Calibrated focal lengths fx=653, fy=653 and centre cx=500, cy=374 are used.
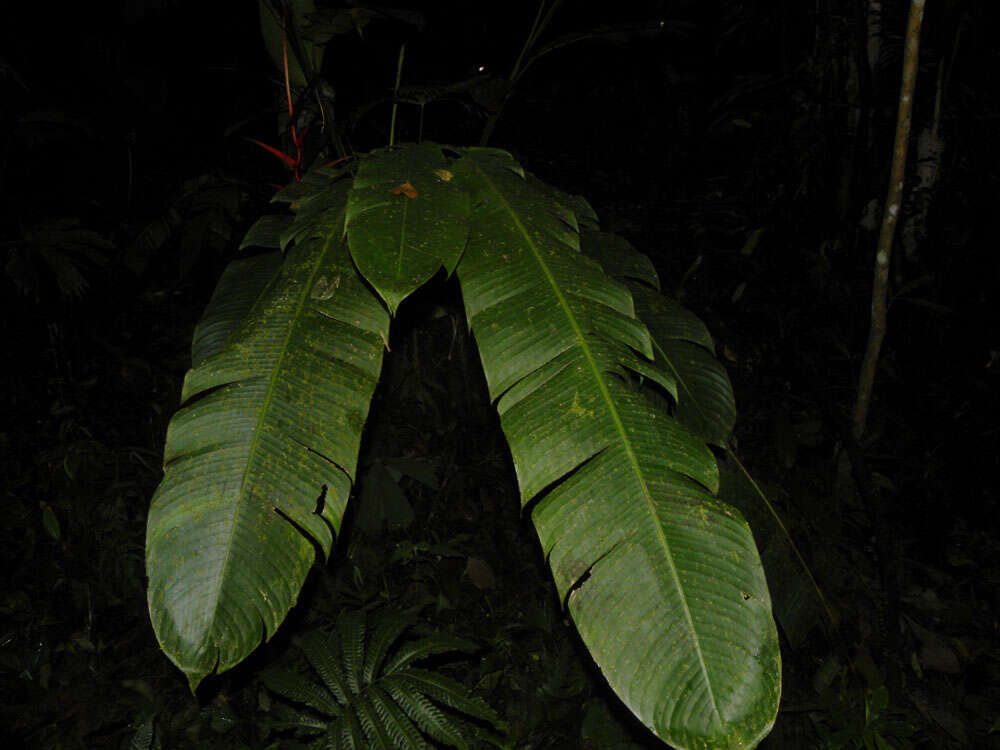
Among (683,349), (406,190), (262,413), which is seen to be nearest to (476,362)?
(683,349)

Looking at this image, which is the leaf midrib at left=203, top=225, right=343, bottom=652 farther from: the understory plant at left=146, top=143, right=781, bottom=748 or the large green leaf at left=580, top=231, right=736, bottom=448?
the large green leaf at left=580, top=231, right=736, bottom=448

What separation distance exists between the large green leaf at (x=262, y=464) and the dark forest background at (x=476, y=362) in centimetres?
72

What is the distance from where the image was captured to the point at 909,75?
1.80 metres

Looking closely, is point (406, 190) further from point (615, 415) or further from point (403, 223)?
point (615, 415)

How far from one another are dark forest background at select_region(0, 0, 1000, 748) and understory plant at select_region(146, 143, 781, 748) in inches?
26.3

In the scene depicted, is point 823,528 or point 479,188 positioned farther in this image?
point 823,528

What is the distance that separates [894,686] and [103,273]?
3.75 metres

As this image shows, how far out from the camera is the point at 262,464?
0.94m

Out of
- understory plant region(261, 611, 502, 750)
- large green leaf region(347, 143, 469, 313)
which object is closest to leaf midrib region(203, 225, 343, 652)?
large green leaf region(347, 143, 469, 313)

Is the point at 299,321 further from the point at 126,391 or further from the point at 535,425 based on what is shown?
the point at 126,391

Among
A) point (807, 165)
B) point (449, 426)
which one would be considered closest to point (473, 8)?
point (807, 165)

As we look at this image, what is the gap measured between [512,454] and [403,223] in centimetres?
45

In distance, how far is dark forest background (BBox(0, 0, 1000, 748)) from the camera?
2000 millimetres

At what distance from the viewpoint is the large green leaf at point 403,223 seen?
1022 mm
